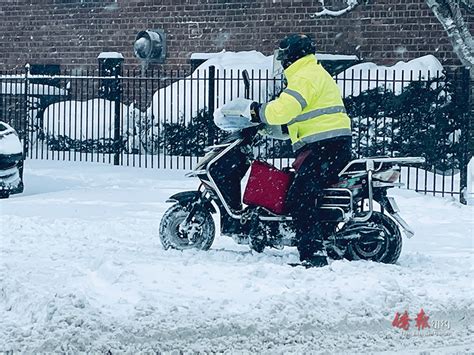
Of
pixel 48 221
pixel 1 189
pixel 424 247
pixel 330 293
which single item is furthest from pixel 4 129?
pixel 330 293

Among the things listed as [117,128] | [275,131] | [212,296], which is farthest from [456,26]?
[212,296]

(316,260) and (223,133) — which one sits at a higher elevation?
(223,133)

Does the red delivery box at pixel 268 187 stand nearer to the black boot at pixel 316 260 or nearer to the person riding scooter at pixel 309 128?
the person riding scooter at pixel 309 128

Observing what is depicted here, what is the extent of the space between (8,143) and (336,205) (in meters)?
6.49

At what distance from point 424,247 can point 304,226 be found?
2.09 meters

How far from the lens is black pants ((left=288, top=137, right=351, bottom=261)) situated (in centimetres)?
870

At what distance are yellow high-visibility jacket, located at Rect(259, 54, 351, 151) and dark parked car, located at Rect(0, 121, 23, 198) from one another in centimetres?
603

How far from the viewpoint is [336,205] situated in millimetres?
8844

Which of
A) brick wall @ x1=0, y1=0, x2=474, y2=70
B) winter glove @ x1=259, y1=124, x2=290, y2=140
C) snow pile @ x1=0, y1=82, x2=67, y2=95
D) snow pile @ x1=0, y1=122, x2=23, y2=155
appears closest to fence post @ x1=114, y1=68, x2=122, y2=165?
snow pile @ x1=0, y1=122, x2=23, y2=155

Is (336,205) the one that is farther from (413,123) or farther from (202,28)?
(202,28)

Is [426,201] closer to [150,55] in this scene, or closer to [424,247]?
[424,247]

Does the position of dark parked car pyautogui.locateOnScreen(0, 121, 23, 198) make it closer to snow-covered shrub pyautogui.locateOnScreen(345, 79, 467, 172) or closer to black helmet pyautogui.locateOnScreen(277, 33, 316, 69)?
snow-covered shrub pyautogui.locateOnScreen(345, 79, 467, 172)

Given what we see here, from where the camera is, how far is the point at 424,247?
412 inches

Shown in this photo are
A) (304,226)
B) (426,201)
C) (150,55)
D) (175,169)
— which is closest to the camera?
(304,226)
